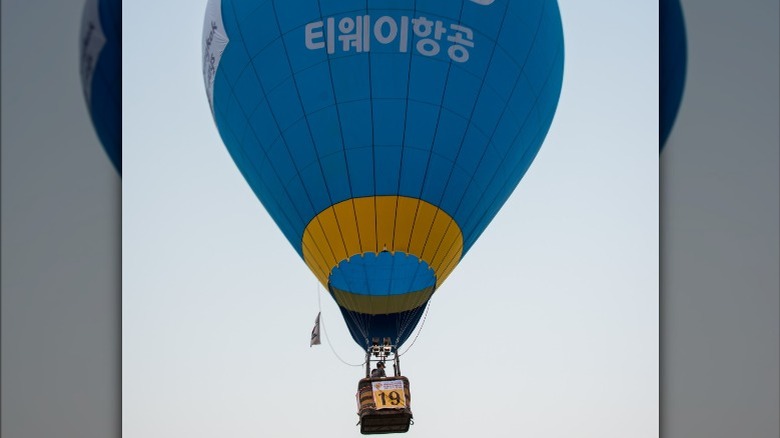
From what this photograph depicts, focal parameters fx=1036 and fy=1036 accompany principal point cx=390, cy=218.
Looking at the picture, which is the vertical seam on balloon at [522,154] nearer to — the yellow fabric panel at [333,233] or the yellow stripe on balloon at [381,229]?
the yellow stripe on balloon at [381,229]

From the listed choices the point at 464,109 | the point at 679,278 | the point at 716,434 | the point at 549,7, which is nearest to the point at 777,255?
the point at 679,278

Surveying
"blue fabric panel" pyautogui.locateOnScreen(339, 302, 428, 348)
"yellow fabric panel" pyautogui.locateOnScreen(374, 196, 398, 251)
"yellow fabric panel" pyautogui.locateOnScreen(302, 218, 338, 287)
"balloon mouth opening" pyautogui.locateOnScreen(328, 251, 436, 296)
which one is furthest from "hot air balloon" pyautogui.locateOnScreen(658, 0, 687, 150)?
"blue fabric panel" pyautogui.locateOnScreen(339, 302, 428, 348)

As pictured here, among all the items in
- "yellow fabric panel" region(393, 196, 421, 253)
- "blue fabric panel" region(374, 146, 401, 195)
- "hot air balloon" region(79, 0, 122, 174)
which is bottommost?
"yellow fabric panel" region(393, 196, 421, 253)

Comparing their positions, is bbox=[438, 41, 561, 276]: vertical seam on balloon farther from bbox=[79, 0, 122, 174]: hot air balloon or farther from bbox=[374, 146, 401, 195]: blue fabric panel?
bbox=[79, 0, 122, 174]: hot air balloon

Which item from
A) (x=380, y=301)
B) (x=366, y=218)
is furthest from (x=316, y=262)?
(x=366, y=218)

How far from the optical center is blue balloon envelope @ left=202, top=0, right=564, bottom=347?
579 centimetres

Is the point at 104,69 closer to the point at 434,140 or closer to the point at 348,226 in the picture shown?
the point at 348,226

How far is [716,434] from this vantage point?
4.12 m

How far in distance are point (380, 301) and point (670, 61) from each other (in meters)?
2.51

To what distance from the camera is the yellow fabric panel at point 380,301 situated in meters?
6.30

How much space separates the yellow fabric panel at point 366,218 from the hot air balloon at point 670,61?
1.99 m

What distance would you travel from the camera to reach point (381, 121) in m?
5.91

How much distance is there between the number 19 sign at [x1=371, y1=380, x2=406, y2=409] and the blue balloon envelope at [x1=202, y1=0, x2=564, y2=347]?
58 centimetres

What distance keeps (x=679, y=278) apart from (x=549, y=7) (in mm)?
2717
